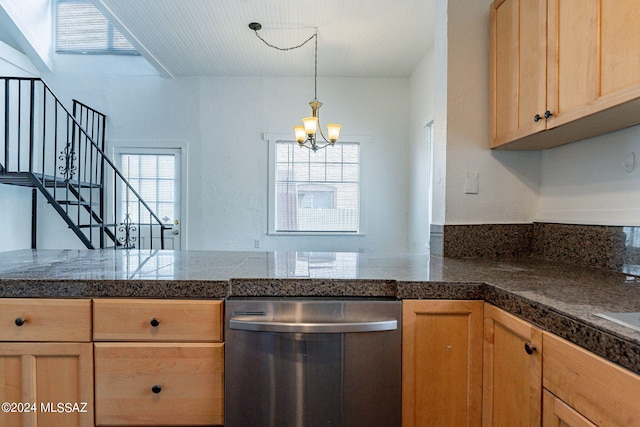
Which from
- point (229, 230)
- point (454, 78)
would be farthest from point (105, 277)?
point (229, 230)

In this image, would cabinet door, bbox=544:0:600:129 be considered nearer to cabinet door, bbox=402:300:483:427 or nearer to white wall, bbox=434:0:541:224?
white wall, bbox=434:0:541:224

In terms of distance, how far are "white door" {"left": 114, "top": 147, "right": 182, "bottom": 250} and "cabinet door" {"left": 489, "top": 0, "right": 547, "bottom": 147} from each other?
396cm

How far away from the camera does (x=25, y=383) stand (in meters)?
1.08

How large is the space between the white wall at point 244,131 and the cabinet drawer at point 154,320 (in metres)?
3.46

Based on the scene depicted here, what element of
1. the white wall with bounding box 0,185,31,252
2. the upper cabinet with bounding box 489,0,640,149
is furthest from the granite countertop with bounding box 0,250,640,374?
the white wall with bounding box 0,185,31,252

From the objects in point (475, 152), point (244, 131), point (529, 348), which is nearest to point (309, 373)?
point (529, 348)

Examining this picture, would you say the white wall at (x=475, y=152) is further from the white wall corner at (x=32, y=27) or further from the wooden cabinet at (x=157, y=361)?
the white wall corner at (x=32, y=27)

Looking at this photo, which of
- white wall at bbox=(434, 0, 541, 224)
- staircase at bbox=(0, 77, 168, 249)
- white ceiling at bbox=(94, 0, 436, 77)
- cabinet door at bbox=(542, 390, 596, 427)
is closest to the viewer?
cabinet door at bbox=(542, 390, 596, 427)

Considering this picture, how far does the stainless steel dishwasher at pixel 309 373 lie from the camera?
3.51 ft

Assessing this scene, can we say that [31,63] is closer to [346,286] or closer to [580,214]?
[346,286]

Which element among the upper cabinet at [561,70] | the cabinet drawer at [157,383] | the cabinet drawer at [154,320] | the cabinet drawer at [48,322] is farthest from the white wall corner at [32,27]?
the upper cabinet at [561,70]

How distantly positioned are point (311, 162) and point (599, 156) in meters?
3.50

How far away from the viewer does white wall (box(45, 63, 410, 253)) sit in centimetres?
448

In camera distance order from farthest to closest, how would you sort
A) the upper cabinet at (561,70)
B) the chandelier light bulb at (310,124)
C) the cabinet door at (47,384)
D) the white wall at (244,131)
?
the white wall at (244,131) < the chandelier light bulb at (310,124) < the cabinet door at (47,384) < the upper cabinet at (561,70)
